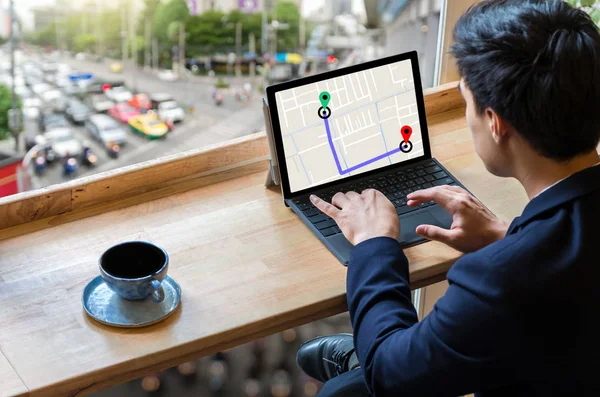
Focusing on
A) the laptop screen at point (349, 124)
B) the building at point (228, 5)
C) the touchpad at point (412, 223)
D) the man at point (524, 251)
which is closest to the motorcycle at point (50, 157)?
the building at point (228, 5)

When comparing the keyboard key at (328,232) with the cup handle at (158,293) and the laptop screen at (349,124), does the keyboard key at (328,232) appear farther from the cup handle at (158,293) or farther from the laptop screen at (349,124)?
the cup handle at (158,293)

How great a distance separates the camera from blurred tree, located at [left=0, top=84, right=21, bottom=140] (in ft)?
5.48

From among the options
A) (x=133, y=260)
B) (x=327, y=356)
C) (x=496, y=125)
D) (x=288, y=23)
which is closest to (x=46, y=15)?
(x=288, y=23)

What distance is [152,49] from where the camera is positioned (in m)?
1.93

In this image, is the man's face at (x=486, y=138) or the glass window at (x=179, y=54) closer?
the man's face at (x=486, y=138)

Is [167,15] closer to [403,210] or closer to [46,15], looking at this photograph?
[46,15]

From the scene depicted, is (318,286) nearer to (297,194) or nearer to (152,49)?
(297,194)

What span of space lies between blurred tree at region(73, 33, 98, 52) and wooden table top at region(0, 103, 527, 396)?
0.50 meters

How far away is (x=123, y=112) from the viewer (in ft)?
6.28

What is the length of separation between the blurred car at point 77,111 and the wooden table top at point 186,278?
45cm

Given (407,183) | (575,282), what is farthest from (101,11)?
(575,282)

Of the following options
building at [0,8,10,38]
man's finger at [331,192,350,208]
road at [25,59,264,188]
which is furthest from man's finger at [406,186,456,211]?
building at [0,8,10,38]

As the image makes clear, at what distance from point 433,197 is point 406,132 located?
0.74 ft

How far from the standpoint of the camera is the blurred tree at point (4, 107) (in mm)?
1669
